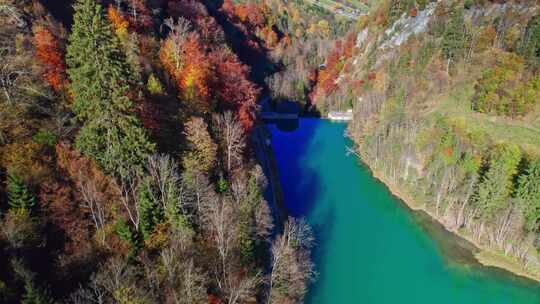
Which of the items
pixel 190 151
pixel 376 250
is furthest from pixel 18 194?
pixel 376 250

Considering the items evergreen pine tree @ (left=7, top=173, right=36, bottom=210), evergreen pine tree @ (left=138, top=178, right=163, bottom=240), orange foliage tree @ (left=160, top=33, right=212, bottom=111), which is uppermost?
orange foliage tree @ (left=160, top=33, right=212, bottom=111)

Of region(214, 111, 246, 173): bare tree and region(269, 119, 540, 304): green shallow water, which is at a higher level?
region(214, 111, 246, 173): bare tree

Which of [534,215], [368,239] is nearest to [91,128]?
[368,239]

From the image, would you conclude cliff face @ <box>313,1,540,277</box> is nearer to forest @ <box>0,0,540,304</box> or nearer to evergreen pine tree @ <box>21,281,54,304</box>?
forest @ <box>0,0,540,304</box>

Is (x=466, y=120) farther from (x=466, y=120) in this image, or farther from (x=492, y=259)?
(x=492, y=259)

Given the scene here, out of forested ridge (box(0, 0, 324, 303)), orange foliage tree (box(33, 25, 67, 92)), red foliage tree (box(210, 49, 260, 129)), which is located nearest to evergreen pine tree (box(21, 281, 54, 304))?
forested ridge (box(0, 0, 324, 303))

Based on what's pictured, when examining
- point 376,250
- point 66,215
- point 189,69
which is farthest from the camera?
point 376,250

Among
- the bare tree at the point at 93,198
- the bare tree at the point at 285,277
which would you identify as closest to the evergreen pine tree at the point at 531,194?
the bare tree at the point at 285,277
